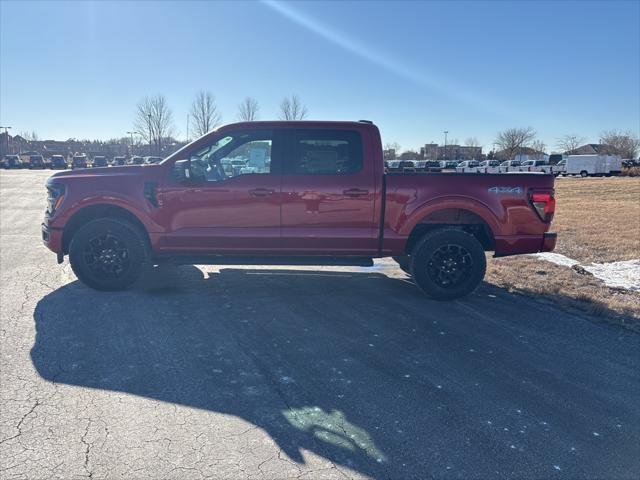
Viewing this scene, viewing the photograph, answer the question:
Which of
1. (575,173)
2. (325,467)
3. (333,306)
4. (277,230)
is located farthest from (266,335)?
(575,173)

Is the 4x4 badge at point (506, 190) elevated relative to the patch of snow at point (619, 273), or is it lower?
elevated

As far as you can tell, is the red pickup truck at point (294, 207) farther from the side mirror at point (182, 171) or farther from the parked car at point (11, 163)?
the parked car at point (11, 163)

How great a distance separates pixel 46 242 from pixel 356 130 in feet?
13.7

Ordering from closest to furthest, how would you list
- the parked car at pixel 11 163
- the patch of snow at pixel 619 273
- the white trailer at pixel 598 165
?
the patch of snow at pixel 619 273, the white trailer at pixel 598 165, the parked car at pixel 11 163

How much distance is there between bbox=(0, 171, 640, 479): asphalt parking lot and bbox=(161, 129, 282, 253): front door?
0.74 m

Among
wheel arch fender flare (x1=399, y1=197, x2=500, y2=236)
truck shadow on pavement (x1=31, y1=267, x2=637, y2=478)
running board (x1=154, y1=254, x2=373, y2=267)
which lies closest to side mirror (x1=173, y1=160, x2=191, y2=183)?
running board (x1=154, y1=254, x2=373, y2=267)

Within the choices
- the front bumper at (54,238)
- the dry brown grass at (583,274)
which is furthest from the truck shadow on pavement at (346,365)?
the dry brown grass at (583,274)

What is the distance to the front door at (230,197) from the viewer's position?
579 cm

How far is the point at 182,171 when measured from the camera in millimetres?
5750

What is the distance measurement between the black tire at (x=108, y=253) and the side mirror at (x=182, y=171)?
0.87 m

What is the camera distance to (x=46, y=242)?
6043 mm

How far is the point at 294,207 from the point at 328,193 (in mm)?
449

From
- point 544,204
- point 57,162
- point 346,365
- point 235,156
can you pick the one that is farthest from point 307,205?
point 57,162

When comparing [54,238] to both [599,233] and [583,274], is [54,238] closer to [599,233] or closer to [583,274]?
[583,274]
